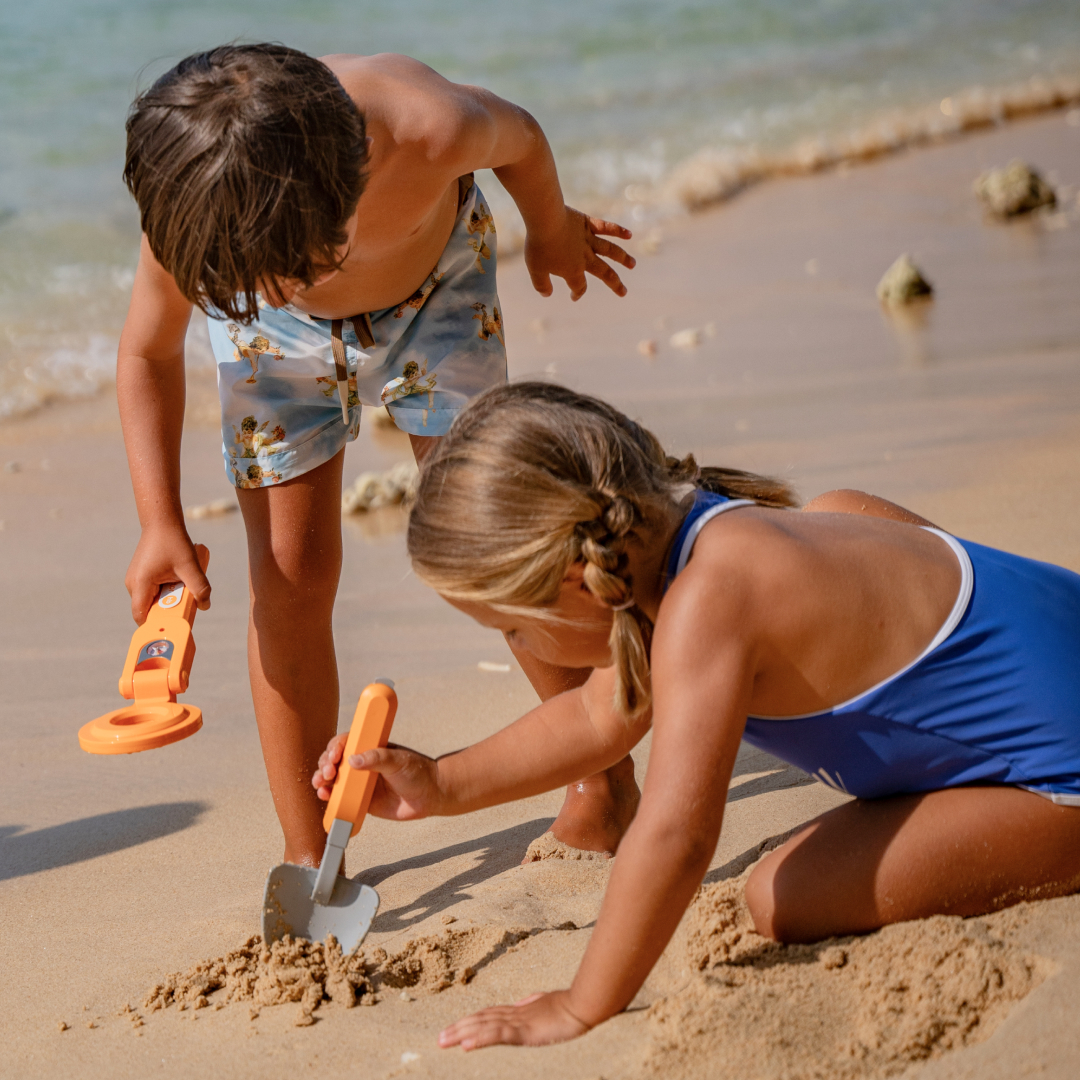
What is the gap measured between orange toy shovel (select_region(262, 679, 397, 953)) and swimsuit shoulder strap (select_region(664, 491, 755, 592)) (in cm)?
43

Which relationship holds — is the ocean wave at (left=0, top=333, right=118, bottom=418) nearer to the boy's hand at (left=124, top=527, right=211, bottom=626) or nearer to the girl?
the boy's hand at (left=124, top=527, right=211, bottom=626)

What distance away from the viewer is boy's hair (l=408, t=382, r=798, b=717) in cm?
156

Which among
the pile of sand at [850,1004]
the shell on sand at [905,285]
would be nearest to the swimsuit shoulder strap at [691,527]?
the pile of sand at [850,1004]

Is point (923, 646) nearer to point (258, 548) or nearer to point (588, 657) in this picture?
point (588, 657)

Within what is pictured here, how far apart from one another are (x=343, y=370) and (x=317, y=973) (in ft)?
3.31

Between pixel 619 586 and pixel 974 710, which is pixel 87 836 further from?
pixel 974 710

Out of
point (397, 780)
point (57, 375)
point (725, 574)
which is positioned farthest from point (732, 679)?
point (57, 375)

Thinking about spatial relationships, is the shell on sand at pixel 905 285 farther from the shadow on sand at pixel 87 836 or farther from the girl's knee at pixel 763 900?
the girl's knee at pixel 763 900

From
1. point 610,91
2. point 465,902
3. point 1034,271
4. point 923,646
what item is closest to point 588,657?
point 923,646

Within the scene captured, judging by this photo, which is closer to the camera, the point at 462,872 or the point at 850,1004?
the point at 850,1004

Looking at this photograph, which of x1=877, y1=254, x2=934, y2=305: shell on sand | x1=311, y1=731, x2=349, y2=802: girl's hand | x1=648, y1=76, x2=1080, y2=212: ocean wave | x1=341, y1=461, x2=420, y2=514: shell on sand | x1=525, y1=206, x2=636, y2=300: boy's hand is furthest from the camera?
x1=648, y1=76, x2=1080, y2=212: ocean wave

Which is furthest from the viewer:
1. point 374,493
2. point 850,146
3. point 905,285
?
point 850,146

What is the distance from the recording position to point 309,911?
1935mm

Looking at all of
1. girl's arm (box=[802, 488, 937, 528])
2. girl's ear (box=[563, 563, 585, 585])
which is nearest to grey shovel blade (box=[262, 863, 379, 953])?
girl's ear (box=[563, 563, 585, 585])
